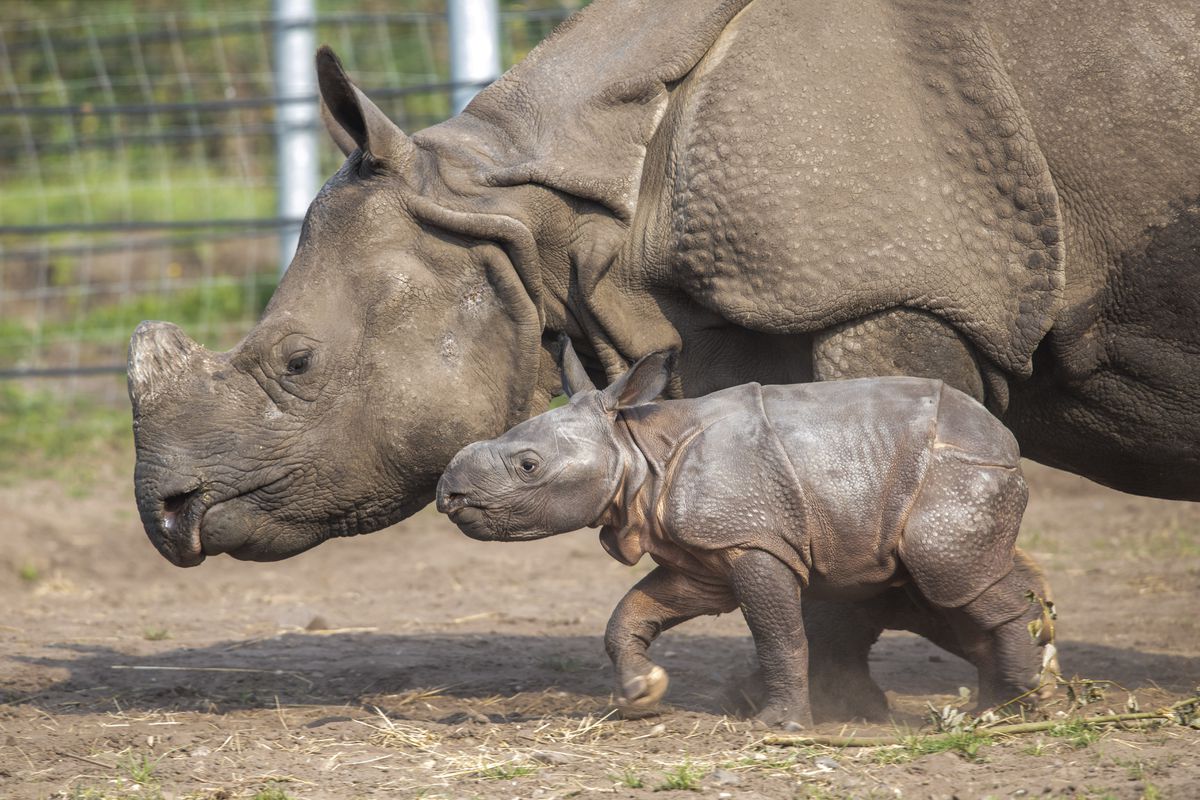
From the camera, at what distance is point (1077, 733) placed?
420cm

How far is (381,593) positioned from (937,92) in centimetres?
427

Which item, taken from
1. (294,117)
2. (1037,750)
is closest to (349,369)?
(1037,750)

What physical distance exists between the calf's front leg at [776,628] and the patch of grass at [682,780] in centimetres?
45

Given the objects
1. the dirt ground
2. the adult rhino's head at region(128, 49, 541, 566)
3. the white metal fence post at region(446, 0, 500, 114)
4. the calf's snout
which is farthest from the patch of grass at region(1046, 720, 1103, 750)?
the white metal fence post at region(446, 0, 500, 114)

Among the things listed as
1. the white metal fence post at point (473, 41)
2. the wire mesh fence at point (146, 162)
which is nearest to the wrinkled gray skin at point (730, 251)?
the white metal fence post at point (473, 41)

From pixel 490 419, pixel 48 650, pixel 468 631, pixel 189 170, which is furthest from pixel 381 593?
pixel 189 170

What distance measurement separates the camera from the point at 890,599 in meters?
4.79

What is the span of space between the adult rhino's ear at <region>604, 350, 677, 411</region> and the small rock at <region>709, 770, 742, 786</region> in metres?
1.04

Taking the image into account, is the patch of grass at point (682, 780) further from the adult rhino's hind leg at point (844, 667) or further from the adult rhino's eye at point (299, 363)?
the adult rhino's eye at point (299, 363)

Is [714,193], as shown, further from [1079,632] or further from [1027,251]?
[1079,632]

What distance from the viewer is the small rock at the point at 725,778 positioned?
3.85 meters

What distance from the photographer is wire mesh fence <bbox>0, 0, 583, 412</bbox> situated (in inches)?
440

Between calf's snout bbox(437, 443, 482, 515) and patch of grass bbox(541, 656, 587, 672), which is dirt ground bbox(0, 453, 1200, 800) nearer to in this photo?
patch of grass bbox(541, 656, 587, 672)

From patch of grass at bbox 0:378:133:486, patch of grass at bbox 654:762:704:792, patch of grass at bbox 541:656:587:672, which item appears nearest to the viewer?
patch of grass at bbox 654:762:704:792
